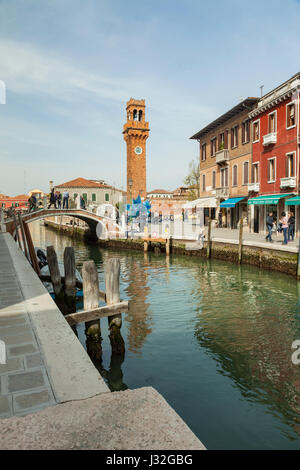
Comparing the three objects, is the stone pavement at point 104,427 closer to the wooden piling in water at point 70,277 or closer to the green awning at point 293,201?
the wooden piling in water at point 70,277

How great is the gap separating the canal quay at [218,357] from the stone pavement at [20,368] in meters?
0.32

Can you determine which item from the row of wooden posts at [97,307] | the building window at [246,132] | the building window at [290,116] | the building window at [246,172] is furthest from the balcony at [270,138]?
the row of wooden posts at [97,307]

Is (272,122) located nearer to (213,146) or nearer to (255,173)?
(255,173)

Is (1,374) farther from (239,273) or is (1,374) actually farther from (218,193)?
(218,193)

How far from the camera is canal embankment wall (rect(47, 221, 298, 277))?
46.0ft

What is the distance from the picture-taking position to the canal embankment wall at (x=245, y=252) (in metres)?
14.0

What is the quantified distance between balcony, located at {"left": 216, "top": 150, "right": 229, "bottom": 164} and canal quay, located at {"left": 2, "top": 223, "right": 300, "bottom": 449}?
1611 centimetres

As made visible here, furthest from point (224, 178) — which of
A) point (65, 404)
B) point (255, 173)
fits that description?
point (65, 404)

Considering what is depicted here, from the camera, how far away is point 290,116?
19359mm

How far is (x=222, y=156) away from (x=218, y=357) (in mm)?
23379

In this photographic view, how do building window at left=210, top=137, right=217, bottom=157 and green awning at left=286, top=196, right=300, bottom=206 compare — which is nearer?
green awning at left=286, top=196, right=300, bottom=206

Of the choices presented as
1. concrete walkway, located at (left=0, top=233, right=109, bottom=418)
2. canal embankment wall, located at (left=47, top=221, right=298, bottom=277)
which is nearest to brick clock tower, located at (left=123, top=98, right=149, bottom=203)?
canal embankment wall, located at (left=47, top=221, right=298, bottom=277)

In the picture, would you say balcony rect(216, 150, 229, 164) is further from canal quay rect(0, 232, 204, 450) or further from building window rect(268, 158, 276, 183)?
canal quay rect(0, 232, 204, 450)
